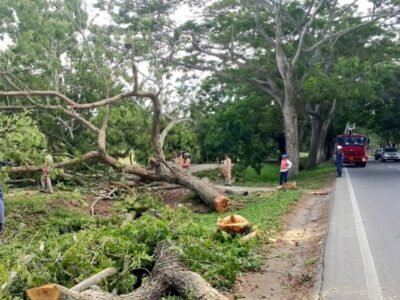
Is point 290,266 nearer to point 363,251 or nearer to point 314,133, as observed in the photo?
point 363,251

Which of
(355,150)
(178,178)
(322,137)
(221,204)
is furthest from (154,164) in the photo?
(322,137)

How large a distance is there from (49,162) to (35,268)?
7.20m

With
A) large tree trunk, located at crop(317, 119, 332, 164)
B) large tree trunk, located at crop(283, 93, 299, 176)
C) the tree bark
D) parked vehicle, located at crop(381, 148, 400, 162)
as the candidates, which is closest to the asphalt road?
large tree trunk, located at crop(283, 93, 299, 176)

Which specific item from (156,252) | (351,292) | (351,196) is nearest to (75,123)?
(351,196)

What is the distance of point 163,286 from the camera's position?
6.18m

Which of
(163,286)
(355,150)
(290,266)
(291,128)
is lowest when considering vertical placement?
(290,266)

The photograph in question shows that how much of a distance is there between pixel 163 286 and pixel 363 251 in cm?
383

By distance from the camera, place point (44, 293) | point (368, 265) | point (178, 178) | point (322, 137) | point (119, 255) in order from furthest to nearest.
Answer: point (322, 137) → point (178, 178) → point (368, 265) → point (119, 255) → point (44, 293)

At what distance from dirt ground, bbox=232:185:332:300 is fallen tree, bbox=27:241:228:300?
714mm

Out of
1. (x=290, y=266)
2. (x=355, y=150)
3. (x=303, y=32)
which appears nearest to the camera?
(x=290, y=266)

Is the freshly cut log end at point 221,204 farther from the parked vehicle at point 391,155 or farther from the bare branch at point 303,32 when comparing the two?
the parked vehicle at point 391,155

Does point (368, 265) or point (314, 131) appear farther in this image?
point (314, 131)

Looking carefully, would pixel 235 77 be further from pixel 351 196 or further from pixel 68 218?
pixel 68 218

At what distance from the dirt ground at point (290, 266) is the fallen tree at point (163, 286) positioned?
2.34 ft
